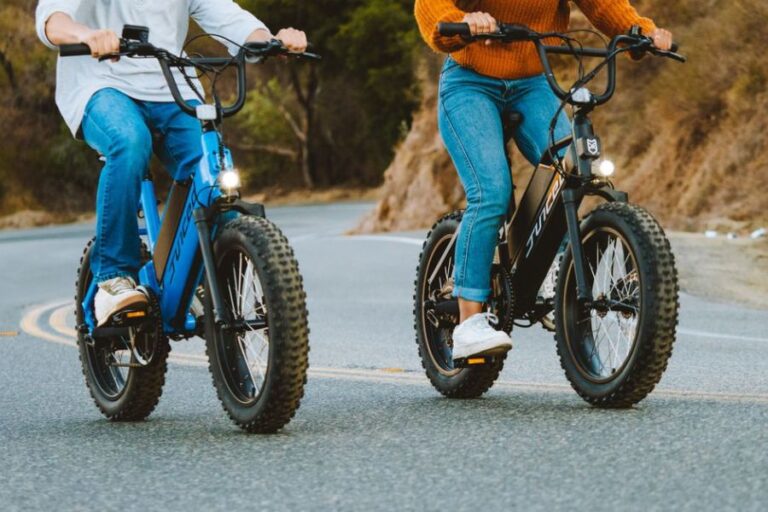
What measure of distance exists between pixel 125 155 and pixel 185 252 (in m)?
0.46

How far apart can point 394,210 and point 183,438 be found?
25.2 m

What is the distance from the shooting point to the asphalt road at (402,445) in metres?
4.25

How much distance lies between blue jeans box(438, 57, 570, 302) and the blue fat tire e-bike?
79 centimetres

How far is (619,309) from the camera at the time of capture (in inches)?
216

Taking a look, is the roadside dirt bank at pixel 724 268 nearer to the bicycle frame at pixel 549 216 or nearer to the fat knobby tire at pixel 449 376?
the fat knobby tire at pixel 449 376

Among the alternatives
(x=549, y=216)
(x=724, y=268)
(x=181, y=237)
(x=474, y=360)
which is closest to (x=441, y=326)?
(x=474, y=360)

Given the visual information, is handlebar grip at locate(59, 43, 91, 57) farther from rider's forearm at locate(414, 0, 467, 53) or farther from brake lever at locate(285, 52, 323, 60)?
rider's forearm at locate(414, 0, 467, 53)

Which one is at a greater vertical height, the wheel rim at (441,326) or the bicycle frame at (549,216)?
the bicycle frame at (549,216)

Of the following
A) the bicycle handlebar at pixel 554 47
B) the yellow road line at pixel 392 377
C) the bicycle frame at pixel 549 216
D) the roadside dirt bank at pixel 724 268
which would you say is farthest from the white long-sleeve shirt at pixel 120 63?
the roadside dirt bank at pixel 724 268

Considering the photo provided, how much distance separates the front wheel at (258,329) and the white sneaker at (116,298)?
405mm

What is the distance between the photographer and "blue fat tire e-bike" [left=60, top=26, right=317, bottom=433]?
201 inches

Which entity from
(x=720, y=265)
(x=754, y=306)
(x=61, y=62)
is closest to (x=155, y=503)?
(x=61, y=62)

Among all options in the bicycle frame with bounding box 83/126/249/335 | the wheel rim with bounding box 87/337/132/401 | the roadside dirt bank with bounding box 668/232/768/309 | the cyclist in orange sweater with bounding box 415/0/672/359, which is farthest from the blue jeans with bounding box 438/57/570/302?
the roadside dirt bank with bounding box 668/232/768/309

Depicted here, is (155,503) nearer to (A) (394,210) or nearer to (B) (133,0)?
(B) (133,0)
